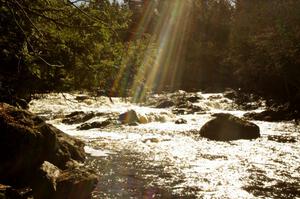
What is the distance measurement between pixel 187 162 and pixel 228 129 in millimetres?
5927

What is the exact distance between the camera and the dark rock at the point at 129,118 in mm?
26605

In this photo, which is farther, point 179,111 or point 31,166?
point 179,111

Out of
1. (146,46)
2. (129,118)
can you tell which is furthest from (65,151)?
(129,118)

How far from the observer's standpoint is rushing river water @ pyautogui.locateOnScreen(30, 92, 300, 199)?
12.6m

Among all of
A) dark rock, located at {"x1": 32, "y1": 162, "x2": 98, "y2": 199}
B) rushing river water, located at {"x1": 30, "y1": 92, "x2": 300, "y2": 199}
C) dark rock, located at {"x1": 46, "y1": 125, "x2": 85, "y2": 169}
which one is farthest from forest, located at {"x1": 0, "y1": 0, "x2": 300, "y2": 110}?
dark rock, located at {"x1": 32, "y1": 162, "x2": 98, "y2": 199}

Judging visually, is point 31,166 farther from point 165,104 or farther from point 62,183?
point 165,104

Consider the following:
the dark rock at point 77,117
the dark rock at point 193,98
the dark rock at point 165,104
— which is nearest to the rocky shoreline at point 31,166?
the dark rock at point 77,117

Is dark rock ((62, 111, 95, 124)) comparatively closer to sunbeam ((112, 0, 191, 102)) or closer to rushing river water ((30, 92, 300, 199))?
rushing river water ((30, 92, 300, 199))

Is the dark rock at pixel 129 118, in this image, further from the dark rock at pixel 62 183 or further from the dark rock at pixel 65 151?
the dark rock at pixel 62 183

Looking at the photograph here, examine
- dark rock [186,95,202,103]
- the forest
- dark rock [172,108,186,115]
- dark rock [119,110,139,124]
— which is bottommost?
dark rock [119,110,139,124]

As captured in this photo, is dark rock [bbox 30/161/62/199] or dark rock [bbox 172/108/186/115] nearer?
dark rock [bbox 30/161/62/199]

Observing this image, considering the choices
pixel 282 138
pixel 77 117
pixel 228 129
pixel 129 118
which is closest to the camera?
pixel 282 138

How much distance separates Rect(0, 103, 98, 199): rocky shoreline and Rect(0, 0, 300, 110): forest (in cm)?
85

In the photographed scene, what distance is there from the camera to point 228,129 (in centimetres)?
2139
